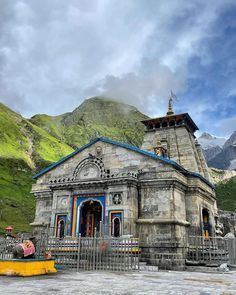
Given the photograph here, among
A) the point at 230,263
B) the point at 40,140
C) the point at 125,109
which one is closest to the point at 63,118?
the point at 125,109

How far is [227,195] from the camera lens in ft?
228

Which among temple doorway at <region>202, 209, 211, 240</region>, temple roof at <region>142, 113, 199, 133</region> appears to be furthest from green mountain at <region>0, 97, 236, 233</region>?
temple doorway at <region>202, 209, 211, 240</region>

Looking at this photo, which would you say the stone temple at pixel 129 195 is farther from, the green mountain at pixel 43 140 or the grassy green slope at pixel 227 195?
the grassy green slope at pixel 227 195

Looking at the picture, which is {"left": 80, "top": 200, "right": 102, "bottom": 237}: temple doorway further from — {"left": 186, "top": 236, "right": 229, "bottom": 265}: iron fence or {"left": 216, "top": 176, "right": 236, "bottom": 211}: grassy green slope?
{"left": 216, "top": 176, "right": 236, "bottom": 211}: grassy green slope

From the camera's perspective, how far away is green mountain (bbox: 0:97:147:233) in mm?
63484

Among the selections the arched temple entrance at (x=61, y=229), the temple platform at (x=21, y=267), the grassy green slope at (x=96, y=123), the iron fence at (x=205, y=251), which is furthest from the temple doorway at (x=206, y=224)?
the grassy green slope at (x=96, y=123)

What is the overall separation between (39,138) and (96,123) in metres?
42.5

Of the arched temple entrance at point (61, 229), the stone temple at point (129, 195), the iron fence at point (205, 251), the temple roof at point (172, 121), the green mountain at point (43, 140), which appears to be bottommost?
the iron fence at point (205, 251)

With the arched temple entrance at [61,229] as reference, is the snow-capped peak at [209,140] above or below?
above

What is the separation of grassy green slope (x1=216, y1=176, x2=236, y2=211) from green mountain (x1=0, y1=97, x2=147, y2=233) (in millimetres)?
39438

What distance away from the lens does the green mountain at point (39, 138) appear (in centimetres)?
6348

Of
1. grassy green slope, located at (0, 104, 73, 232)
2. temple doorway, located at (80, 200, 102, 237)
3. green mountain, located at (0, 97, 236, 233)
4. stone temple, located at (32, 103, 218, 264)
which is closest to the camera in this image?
stone temple, located at (32, 103, 218, 264)

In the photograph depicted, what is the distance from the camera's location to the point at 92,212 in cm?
2081

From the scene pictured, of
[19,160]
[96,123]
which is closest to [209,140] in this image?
[96,123]
